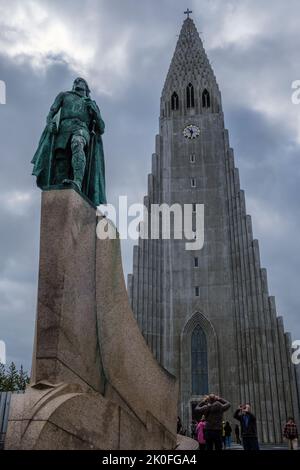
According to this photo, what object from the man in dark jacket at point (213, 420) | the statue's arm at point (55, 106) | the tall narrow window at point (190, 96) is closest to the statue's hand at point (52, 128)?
the statue's arm at point (55, 106)

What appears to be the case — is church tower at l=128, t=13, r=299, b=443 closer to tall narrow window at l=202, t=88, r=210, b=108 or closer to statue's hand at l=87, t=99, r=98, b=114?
tall narrow window at l=202, t=88, r=210, b=108

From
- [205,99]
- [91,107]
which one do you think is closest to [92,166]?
[91,107]

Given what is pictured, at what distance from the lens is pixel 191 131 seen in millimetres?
41375

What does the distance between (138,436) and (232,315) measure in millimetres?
27043

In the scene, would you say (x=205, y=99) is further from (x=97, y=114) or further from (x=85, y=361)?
(x=85, y=361)

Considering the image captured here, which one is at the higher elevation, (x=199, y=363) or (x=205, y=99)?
(x=205, y=99)

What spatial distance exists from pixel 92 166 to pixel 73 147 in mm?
718

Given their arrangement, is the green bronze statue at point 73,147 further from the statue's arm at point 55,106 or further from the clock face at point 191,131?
the clock face at point 191,131

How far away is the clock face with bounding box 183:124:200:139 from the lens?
41.1 metres

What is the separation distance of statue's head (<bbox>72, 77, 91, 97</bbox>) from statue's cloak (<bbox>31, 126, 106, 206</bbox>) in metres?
0.83

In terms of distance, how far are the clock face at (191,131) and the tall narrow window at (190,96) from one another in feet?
9.49

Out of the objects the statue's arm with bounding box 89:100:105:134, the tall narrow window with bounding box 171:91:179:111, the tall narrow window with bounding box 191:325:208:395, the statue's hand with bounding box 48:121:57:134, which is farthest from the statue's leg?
the tall narrow window with bounding box 171:91:179:111

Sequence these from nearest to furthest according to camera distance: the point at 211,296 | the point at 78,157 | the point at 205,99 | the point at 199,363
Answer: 1. the point at 78,157
2. the point at 199,363
3. the point at 211,296
4. the point at 205,99

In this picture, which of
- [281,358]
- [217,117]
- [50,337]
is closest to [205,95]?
[217,117]
